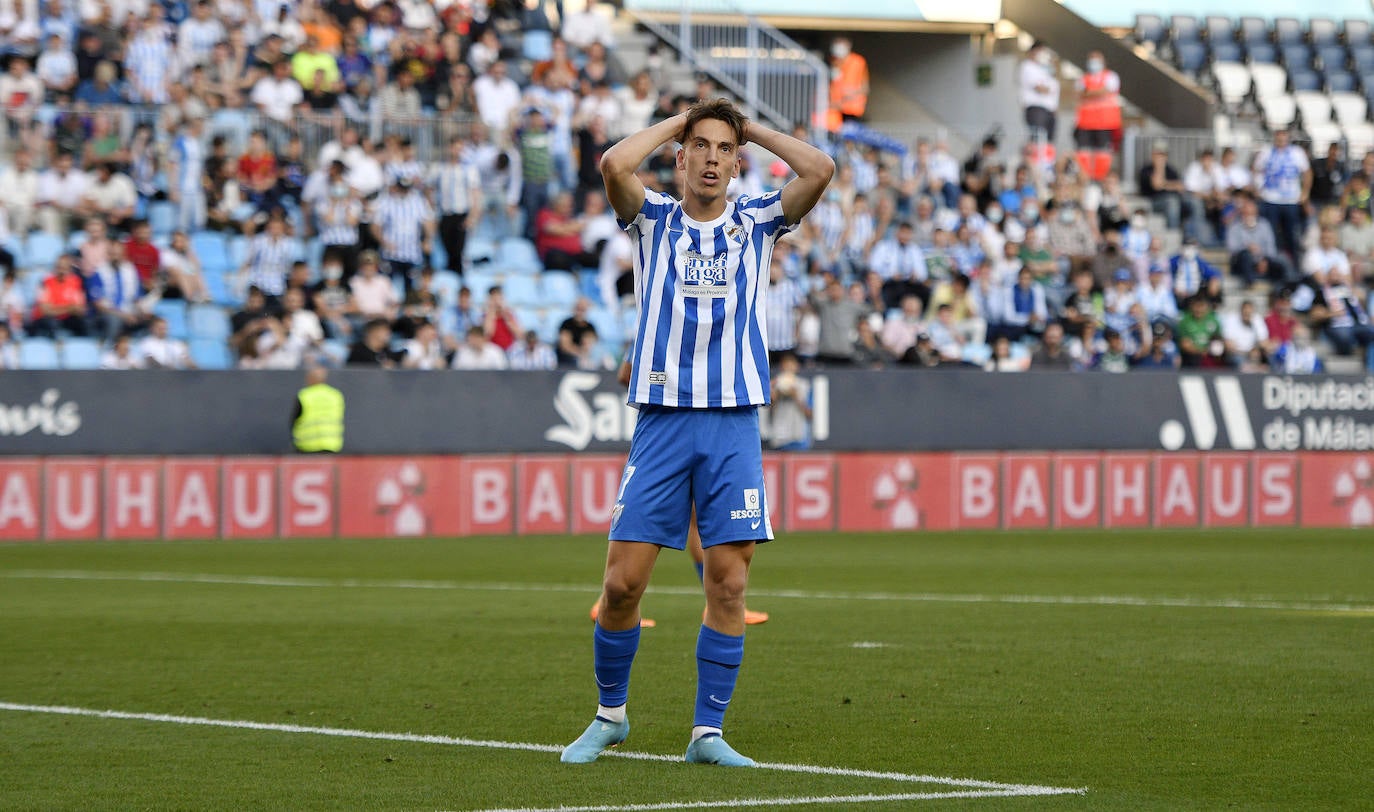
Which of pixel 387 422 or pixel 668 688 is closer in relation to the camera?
pixel 668 688

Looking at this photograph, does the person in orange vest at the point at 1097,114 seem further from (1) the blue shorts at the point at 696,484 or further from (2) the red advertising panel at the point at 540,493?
(1) the blue shorts at the point at 696,484

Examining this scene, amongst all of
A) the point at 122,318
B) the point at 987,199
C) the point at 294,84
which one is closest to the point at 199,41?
the point at 294,84

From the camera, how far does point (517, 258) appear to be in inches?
966

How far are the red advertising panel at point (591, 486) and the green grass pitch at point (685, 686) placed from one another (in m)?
4.75

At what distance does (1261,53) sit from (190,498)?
22923 mm

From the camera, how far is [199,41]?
24.4 m

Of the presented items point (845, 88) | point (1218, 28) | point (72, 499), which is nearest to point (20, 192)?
point (72, 499)

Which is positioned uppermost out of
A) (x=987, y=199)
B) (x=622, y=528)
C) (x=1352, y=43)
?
(x=1352, y=43)

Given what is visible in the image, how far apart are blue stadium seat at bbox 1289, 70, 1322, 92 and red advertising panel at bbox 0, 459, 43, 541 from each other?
23631mm

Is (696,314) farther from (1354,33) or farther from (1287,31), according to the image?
(1354,33)

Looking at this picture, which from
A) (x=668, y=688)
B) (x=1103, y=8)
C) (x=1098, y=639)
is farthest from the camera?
(x=1103, y=8)

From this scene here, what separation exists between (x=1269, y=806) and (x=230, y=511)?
15.6 metres

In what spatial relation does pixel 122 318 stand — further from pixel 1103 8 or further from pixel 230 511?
pixel 1103 8

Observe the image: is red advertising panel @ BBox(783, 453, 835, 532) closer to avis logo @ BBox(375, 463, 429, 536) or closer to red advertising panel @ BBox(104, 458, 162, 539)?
avis logo @ BBox(375, 463, 429, 536)
